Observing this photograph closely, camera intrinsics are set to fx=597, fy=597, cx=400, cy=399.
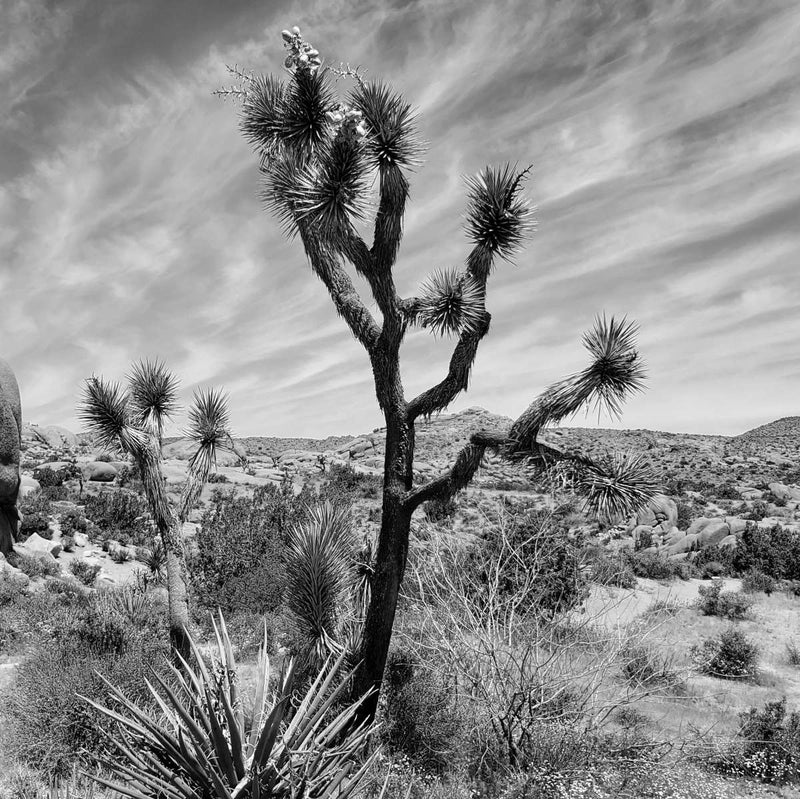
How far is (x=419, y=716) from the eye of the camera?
761 cm

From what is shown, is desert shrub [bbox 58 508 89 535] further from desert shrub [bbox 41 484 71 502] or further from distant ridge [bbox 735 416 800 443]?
distant ridge [bbox 735 416 800 443]

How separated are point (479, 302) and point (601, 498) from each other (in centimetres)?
226

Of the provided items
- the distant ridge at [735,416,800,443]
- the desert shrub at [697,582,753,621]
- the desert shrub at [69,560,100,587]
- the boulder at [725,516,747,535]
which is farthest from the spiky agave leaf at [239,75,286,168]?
the distant ridge at [735,416,800,443]

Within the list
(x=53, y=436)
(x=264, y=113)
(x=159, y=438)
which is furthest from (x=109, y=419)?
(x=53, y=436)

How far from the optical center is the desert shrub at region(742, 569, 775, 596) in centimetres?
1581

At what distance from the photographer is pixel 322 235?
6.29 metres

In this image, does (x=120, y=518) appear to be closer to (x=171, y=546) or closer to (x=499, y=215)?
(x=171, y=546)

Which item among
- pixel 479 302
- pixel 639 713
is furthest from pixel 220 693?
pixel 639 713

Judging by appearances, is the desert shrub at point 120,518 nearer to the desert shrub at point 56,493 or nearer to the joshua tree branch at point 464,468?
the desert shrub at point 56,493

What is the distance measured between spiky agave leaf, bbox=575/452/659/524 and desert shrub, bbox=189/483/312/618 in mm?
4487

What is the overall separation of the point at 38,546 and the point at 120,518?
4.34 m

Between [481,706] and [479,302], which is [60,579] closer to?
[481,706]

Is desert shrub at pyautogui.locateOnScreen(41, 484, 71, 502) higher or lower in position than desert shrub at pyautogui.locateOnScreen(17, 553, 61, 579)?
higher

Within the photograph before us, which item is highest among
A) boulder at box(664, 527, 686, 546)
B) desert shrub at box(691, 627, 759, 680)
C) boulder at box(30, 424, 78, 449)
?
boulder at box(30, 424, 78, 449)
